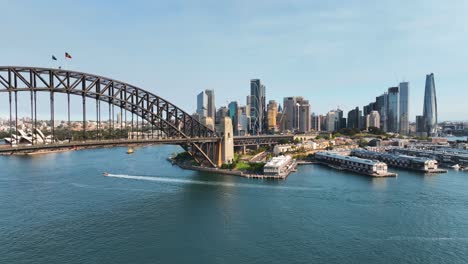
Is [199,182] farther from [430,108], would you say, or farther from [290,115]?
[430,108]

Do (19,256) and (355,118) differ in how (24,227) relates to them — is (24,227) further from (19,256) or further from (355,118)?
(355,118)

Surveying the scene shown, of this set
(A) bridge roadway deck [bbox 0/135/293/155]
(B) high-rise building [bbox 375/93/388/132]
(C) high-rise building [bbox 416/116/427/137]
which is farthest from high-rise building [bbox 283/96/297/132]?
(A) bridge roadway deck [bbox 0/135/293/155]

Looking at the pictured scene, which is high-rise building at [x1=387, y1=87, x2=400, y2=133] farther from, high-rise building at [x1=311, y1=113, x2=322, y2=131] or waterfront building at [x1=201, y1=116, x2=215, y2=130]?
waterfront building at [x1=201, y1=116, x2=215, y2=130]

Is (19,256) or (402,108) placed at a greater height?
(402,108)

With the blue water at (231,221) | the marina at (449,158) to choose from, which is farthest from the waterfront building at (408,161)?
the blue water at (231,221)

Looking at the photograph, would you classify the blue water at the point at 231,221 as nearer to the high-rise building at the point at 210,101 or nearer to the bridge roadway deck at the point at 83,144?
the bridge roadway deck at the point at 83,144

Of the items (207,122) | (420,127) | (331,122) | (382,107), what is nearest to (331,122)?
(331,122)

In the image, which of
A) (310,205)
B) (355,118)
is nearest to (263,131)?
(355,118)
